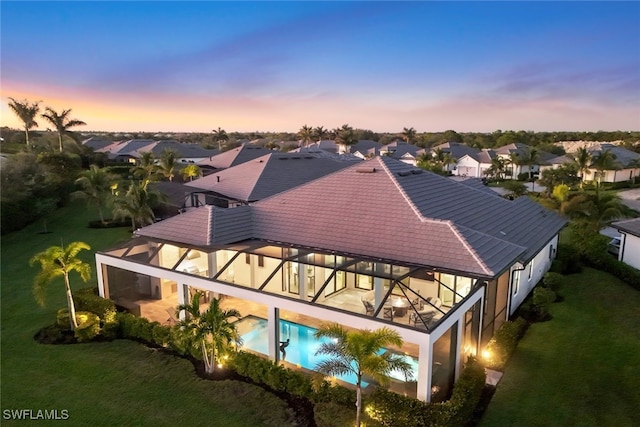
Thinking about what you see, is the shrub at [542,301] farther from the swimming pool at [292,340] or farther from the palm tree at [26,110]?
the palm tree at [26,110]

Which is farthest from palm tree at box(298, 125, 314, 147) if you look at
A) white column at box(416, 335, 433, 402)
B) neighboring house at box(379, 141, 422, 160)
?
white column at box(416, 335, 433, 402)

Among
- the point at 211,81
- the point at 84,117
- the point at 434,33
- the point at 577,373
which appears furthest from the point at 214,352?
the point at 84,117

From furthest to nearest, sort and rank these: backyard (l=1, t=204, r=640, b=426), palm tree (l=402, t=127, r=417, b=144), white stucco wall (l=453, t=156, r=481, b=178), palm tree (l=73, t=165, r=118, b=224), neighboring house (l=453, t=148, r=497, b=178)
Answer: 1. palm tree (l=402, t=127, r=417, b=144)
2. white stucco wall (l=453, t=156, r=481, b=178)
3. neighboring house (l=453, t=148, r=497, b=178)
4. palm tree (l=73, t=165, r=118, b=224)
5. backyard (l=1, t=204, r=640, b=426)

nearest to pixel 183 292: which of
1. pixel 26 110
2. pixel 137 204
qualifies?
pixel 137 204

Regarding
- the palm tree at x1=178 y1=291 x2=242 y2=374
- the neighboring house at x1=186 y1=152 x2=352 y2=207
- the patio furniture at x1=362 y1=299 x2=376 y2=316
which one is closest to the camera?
the palm tree at x1=178 y1=291 x2=242 y2=374

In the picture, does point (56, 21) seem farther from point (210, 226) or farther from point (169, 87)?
point (169, 87)

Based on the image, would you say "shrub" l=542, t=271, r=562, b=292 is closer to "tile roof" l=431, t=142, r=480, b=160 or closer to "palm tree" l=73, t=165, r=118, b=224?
"palm tree" l=73, t=165, r=118, b=224
